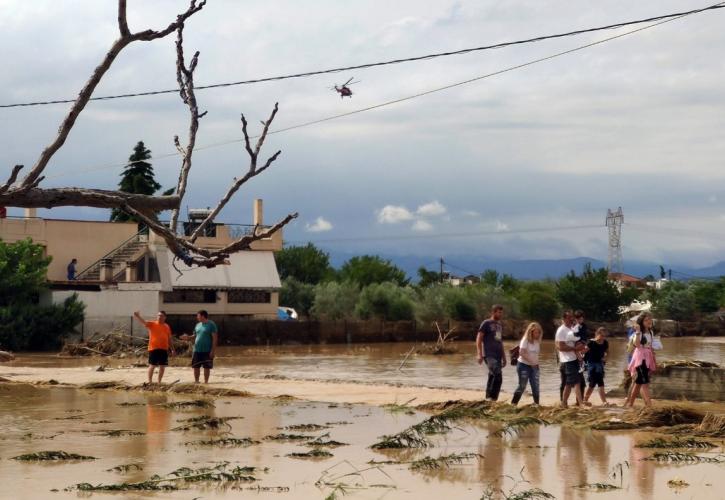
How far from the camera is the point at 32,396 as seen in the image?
2319 centimetres

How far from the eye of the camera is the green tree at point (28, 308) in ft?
155

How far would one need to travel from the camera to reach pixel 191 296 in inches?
2325

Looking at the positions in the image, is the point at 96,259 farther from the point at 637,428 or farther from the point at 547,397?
the point at 637,428

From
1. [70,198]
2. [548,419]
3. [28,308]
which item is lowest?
[548,419]

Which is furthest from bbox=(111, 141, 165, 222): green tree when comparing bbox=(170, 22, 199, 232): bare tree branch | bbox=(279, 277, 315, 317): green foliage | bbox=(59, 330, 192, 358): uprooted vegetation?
bbox=(170, 22, 199, 232): bare tree branch

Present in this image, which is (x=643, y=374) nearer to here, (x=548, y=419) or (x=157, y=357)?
(x=548, y=419)

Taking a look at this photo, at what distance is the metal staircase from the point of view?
58656mm

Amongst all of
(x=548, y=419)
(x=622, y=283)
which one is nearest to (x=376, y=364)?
(x=548, y=419)

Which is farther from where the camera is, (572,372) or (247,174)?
(572,372)

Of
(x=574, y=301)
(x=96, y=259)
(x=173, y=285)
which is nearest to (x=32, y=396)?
(x=173, y=285)

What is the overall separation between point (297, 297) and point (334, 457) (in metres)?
67.3

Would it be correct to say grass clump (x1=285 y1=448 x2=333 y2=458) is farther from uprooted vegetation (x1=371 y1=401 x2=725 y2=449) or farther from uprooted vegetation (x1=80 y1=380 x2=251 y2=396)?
uprooted vegetation (x1=80 y1=380 x2=251 y2=396)

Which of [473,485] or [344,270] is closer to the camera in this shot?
[473,485]

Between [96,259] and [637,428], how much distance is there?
157 feet
